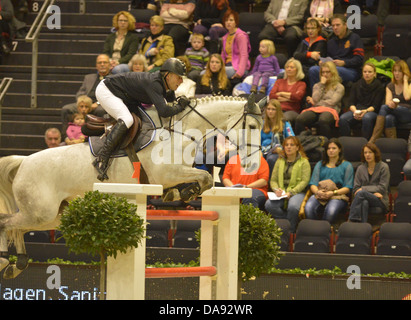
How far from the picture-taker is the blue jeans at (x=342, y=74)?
→ 1010 cm

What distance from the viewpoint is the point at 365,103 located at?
32.2 ft

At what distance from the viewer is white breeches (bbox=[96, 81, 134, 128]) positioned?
659cm

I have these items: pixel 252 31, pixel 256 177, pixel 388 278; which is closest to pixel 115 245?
pixel 388 278

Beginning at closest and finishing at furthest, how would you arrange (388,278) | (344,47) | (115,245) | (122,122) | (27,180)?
1. (115,245)
2. (122,122)
3. (27,180)
4. (388,278)
5. (344,47)

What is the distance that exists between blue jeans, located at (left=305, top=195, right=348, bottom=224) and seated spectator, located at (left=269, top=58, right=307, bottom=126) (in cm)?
142

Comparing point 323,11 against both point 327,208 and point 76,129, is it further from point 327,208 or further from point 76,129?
point 76,129

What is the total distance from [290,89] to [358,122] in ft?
3.13

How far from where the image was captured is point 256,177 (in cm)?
912

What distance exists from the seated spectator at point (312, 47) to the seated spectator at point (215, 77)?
112 cm

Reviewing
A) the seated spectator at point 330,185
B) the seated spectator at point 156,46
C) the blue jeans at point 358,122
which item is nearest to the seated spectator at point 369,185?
the seated spectator at point 330,185

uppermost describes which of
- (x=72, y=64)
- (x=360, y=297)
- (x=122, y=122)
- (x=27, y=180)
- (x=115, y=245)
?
(x=72, y=64)
